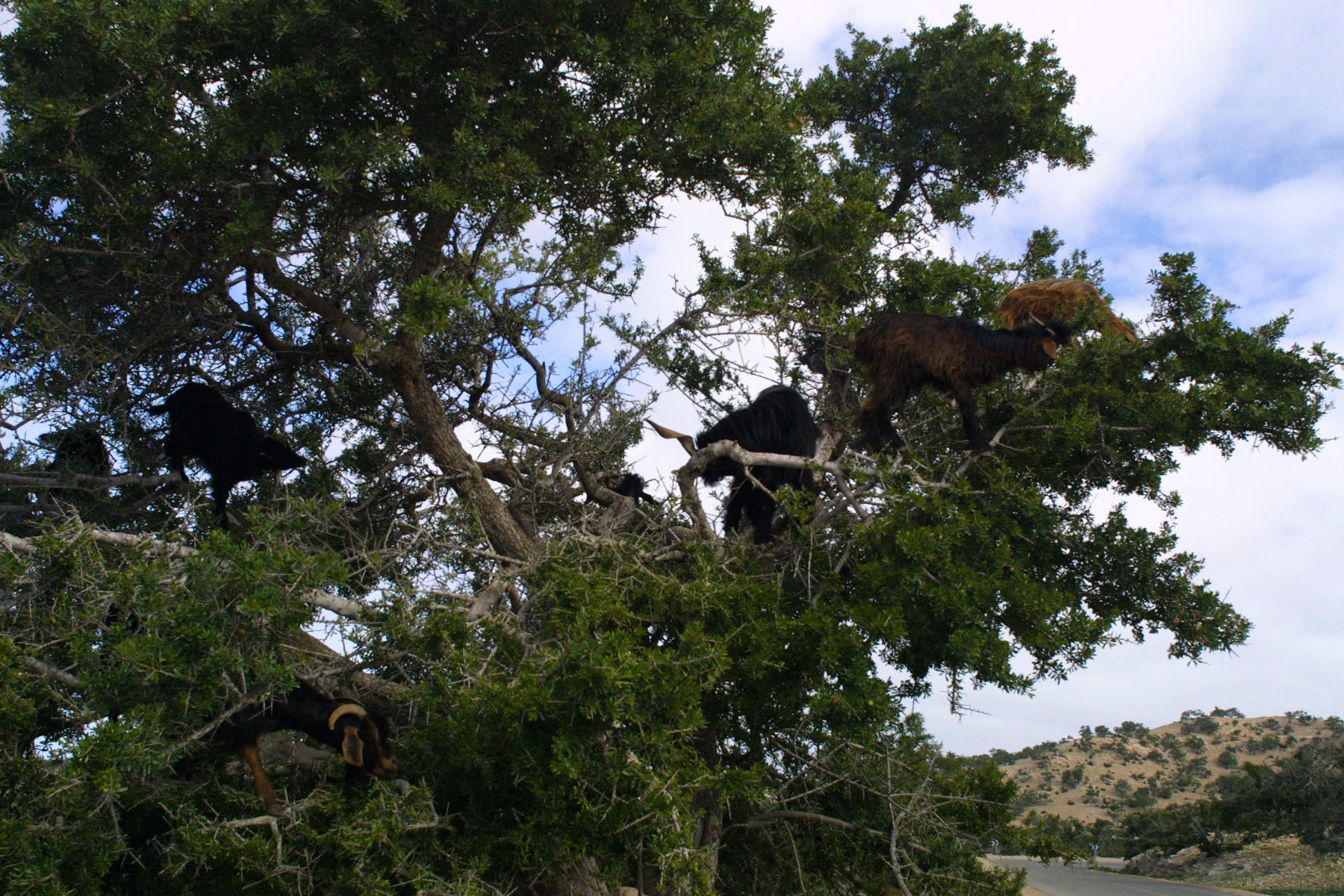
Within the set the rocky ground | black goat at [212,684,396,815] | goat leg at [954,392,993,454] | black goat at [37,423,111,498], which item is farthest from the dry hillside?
black goat at [37,423,111,498]

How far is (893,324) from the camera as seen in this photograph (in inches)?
249

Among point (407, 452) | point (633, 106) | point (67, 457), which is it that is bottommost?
point (67, 457)

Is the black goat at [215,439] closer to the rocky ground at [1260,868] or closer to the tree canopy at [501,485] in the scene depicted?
the tree canopy at [501,485]

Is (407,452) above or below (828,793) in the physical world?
above

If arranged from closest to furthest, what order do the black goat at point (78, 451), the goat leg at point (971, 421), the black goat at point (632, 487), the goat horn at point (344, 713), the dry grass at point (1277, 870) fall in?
the goat horn at point (344, 713) → the goat leg at point (971, 421) → the black goat at point (78, 451) → the black goat at point (632, 487) → the dry grass at point (1277, 870)

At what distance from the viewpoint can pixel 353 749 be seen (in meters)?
4.82

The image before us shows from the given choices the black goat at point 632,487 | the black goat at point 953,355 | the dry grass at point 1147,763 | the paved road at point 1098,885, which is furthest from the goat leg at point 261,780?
the dry grass at point 1147,763

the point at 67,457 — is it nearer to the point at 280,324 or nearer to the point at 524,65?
the point at 280,324

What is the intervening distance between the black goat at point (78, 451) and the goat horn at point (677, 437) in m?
3.99

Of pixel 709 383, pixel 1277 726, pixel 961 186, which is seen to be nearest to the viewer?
pixel 709 383

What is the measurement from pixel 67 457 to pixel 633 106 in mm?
4901

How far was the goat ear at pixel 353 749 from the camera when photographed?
479 cm

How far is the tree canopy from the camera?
4.04 m

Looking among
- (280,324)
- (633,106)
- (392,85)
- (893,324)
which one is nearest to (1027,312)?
(893,324)
